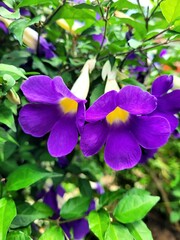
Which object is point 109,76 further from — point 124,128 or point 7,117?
point 7,117

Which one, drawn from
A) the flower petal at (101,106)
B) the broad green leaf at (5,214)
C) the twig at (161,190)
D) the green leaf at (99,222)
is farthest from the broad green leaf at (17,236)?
the twig at (161,190)

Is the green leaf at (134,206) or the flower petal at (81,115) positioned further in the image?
the green leaf at (134,206)

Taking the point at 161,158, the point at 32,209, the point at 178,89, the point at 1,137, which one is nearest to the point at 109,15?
the point at 178,89

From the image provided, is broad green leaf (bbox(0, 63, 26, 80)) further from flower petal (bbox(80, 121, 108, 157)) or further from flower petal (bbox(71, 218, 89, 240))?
flower petal (bbox(71, 218, 89, 240))

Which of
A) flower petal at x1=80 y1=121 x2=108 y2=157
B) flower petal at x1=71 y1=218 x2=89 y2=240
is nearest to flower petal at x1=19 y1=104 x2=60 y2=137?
flower petal at x1=80 y1=121 x2=108 y2=157

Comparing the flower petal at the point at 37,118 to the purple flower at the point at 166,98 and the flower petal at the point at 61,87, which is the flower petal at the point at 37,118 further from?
the purple flower at the point at 166,98

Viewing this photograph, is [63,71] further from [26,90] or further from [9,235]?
[9,235]

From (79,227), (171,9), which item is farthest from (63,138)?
(79,227)
